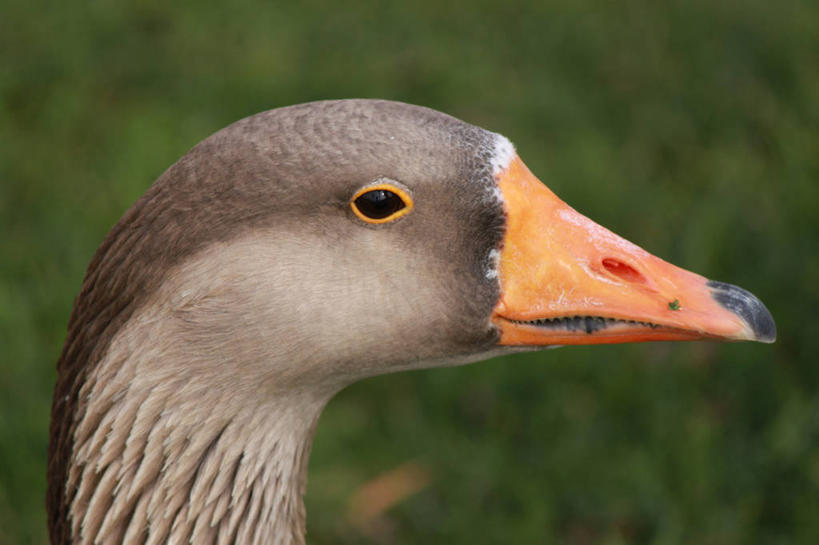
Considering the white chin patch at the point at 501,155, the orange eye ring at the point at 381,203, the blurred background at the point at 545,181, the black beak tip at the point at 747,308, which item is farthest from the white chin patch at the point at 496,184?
the blurred background at the point at 545,181

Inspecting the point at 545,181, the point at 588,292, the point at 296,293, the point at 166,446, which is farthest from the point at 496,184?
the point at 545,181

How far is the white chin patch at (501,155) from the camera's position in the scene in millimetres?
2213

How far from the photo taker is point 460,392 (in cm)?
429

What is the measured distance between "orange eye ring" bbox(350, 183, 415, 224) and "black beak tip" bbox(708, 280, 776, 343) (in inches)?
29.4

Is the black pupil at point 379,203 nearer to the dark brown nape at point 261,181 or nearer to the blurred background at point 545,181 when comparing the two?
the dark brown nape at point 261,181

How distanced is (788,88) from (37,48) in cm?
435

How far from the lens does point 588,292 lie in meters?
2.19

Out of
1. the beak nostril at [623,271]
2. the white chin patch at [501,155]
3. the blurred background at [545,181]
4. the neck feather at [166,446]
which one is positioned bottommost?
the neck feather at [166,446]

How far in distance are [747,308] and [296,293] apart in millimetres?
1030

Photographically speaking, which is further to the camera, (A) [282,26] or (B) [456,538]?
(A) [282,26]

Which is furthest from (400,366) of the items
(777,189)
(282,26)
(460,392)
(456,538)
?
(282,26)

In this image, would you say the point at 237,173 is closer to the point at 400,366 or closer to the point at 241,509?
the point at 400,366

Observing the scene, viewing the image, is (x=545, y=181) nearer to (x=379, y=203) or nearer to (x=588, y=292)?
(x=588, y=292)

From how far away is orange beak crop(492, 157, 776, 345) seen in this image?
2188mm
